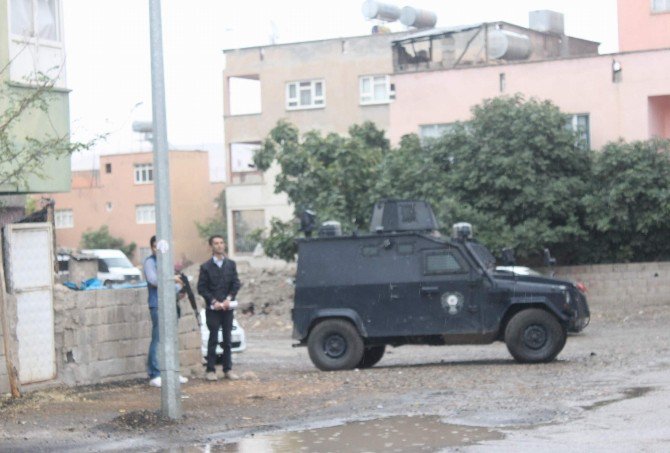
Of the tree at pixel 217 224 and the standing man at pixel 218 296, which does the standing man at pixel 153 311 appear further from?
the tree at pixel 217 224

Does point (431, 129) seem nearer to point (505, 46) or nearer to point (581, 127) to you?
point (505, 46)

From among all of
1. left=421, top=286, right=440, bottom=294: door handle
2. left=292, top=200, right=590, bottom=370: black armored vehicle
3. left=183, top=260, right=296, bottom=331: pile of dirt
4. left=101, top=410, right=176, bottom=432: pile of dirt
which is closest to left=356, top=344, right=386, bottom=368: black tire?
left=292, top=200, right=590, bottom=370: black armored vehicle

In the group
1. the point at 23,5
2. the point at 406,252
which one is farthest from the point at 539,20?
the point at 23,5

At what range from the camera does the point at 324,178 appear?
33.9 m

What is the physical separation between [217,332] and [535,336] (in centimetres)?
478

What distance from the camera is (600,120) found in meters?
35.8

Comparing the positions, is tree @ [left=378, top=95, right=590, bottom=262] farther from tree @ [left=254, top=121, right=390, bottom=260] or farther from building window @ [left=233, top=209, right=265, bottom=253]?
building window @ [left=233, top=209, right=265, bottom=253]

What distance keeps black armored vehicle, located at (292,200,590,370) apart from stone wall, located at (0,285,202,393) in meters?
2.67

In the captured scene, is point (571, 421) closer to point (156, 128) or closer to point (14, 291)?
point (156, 128)

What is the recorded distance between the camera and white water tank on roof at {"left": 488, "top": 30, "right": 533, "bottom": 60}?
39656 mm

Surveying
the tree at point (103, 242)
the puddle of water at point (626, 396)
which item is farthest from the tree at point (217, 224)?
the puddle of water at point (626, 396)

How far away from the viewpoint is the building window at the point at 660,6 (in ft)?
125

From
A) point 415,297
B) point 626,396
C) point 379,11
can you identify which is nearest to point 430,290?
point 415,297

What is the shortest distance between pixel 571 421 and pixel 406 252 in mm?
6900
